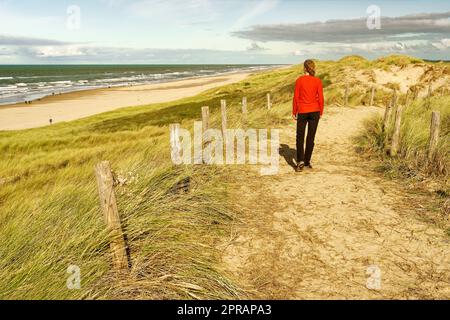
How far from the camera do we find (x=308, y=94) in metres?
6.86

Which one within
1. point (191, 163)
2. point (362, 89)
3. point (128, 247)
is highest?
point (362, 89)

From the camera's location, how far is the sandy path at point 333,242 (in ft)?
12.6

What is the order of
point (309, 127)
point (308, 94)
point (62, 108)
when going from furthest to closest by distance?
point (62, 108) < point (309, 127) < point (308, 94)

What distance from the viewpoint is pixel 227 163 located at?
794 cm

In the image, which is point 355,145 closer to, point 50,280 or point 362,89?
point 50,280

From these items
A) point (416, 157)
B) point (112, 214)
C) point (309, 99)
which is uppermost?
point (309, 99)

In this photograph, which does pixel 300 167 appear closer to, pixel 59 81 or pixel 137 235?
pixel 137 235

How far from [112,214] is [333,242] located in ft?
9.20

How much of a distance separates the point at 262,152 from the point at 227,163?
1721mm

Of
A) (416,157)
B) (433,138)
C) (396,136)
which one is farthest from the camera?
(396,136)

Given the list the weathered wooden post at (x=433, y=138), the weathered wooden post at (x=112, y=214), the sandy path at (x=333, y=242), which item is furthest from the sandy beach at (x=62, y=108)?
the weathered wooden post at (x=433, y=138)

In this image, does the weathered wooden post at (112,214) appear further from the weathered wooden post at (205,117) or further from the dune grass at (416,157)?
the dune grass at (416,157)

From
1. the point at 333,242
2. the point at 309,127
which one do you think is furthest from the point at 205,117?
the point at 333,242
